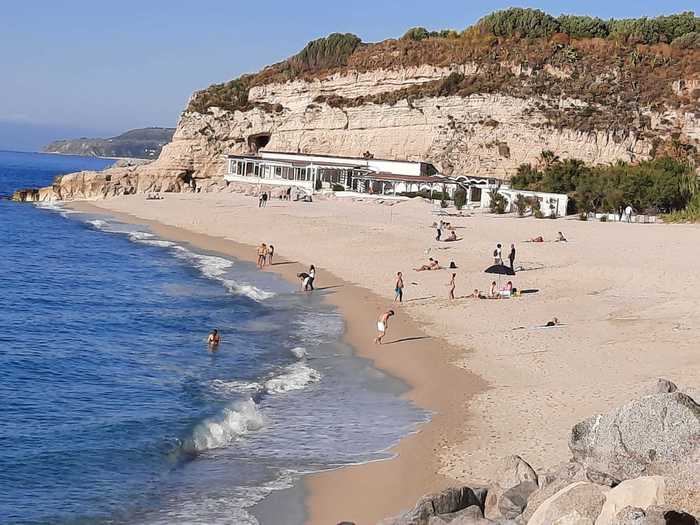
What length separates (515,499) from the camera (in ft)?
30.5

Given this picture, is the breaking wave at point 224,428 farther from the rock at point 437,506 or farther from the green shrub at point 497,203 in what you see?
the green shrub at point 497,203

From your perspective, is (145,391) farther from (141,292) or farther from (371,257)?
(371,257)

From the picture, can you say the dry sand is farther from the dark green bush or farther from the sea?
the dark green bush

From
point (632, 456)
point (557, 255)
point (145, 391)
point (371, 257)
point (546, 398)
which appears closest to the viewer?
point (632, 456)

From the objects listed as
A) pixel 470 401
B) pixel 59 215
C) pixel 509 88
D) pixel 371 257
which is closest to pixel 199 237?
pixel 371 257

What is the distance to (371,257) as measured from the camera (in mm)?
36781

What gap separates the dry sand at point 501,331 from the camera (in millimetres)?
13102

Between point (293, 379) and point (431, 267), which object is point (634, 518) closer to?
point (293, 379)

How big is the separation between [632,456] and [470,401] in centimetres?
759

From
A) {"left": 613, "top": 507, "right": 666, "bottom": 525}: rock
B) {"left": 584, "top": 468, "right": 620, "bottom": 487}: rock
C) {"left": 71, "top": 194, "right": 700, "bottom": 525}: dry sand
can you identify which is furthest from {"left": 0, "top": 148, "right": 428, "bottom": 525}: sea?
{"left": 613, "top": 507, "right": 666, "bottom": 525}: rock

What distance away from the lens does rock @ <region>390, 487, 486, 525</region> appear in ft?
29.7

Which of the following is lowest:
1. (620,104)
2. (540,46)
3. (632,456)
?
(632,456)

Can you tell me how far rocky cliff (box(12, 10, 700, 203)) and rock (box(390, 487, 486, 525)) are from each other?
2201 inches

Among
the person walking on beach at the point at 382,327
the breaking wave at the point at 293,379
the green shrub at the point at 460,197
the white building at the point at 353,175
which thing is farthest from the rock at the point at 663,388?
the green shrub at the point at 460,197
